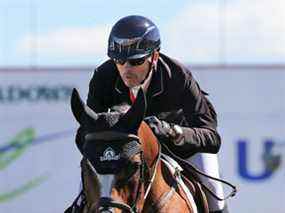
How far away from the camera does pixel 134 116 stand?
5.09m

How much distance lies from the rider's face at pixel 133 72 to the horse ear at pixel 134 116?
1.55 ft

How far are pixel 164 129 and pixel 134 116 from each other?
17.4 inches

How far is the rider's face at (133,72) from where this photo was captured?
5535 mm

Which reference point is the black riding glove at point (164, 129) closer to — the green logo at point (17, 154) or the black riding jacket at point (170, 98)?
the black riding jacket at point (170, 98)

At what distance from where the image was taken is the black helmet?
5512 millimetres

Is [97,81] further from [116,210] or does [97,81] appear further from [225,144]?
[225,144]

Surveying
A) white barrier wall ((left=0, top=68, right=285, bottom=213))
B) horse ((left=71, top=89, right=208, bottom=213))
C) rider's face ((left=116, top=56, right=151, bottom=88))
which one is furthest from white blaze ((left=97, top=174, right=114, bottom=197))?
white barrier wall ((left=0, top=68, right=285, bottom=213))

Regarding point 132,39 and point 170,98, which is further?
point 170,98

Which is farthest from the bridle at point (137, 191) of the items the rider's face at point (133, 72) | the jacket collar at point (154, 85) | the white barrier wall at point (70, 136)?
the white barrier wall at point (70, 136)

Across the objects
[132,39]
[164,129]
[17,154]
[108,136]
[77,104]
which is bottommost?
[17,154]

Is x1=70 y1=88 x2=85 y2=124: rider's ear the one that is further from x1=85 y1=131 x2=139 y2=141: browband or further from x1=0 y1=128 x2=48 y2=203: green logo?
x1=0 y1=128 x2=48 y2=203: green logo

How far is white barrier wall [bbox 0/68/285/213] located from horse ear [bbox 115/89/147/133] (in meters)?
15.7

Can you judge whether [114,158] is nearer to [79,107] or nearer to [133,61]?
[79,107]

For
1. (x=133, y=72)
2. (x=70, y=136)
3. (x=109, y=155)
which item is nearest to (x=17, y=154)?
(x=70, y=136)
